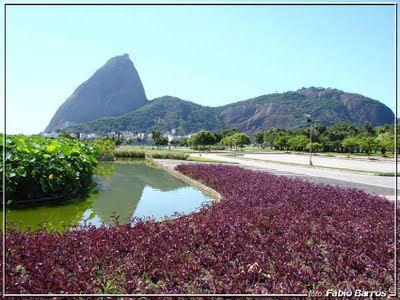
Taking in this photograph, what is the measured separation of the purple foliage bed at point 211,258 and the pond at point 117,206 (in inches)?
53.4

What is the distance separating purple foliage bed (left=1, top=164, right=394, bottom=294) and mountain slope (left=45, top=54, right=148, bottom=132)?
5.82ft

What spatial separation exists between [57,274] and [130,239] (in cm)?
136

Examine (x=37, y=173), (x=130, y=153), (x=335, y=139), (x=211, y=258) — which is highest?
(x=335, y=139)

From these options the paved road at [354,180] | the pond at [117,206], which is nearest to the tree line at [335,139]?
the paved road at [354,180]

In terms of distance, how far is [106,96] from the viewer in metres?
6.41

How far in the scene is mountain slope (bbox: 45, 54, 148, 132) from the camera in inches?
187

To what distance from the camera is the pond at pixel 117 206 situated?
25.0 ft

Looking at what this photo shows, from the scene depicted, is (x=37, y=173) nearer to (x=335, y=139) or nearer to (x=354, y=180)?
(x=354, y=180)

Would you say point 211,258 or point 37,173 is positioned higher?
point 37,173

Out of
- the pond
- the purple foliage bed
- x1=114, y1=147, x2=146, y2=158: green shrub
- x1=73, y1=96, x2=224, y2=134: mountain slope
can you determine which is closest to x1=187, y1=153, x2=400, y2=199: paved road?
the pond

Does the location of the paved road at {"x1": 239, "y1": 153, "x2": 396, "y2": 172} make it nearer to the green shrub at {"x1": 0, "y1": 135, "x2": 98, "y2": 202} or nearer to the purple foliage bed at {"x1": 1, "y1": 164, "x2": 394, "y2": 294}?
the green shrub at {"x1": 0, "y1": 135, "x2": 98, "y2": 202}

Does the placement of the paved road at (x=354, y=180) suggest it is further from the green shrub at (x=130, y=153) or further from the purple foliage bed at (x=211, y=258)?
the green shrub at (x=130, y=153)

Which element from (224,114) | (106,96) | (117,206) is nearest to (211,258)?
(106,96)

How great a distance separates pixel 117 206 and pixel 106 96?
406cm
